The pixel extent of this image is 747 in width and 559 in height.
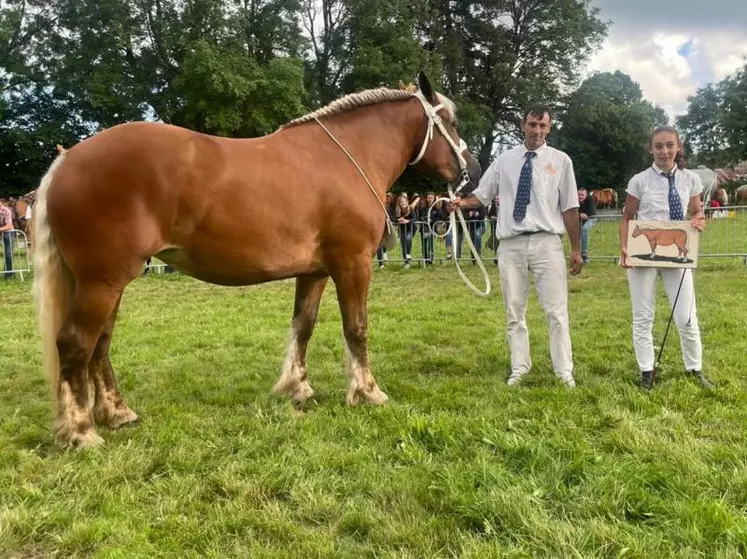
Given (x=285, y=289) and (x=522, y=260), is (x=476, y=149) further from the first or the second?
(x=522, y=260)

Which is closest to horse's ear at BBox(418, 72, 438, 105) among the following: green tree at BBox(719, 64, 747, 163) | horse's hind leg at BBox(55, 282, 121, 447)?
horse's hind leg at BBox(55, 282, 121, 447)

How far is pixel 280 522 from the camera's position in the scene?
9.03 ft

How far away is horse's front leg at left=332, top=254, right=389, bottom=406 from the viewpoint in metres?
4.44

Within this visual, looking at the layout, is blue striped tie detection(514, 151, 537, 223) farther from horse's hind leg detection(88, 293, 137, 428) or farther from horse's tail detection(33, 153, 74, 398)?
horse's tail detection(33, 153, 74, 398)

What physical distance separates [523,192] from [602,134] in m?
42.0

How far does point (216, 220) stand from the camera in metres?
3.87

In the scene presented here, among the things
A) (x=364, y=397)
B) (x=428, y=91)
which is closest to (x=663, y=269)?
(x=428, y=91)

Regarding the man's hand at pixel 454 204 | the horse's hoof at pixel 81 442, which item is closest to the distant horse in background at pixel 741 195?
the man's hand at pixel 454 204

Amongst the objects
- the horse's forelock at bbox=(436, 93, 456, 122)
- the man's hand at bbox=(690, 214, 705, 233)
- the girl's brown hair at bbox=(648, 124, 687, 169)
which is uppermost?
the horse's forelock at bbox=(436, 93, 456, 122)

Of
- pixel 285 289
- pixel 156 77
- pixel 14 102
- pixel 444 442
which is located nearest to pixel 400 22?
pixel 156 77

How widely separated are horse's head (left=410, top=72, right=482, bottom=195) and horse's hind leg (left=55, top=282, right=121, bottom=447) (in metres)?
2.74

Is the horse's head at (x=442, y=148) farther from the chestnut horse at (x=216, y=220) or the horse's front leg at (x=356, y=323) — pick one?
the horse's front leg at (x=356, y=323)

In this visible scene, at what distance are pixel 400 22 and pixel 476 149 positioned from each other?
948 centimetres

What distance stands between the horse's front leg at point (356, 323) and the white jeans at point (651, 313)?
2.16 meters
